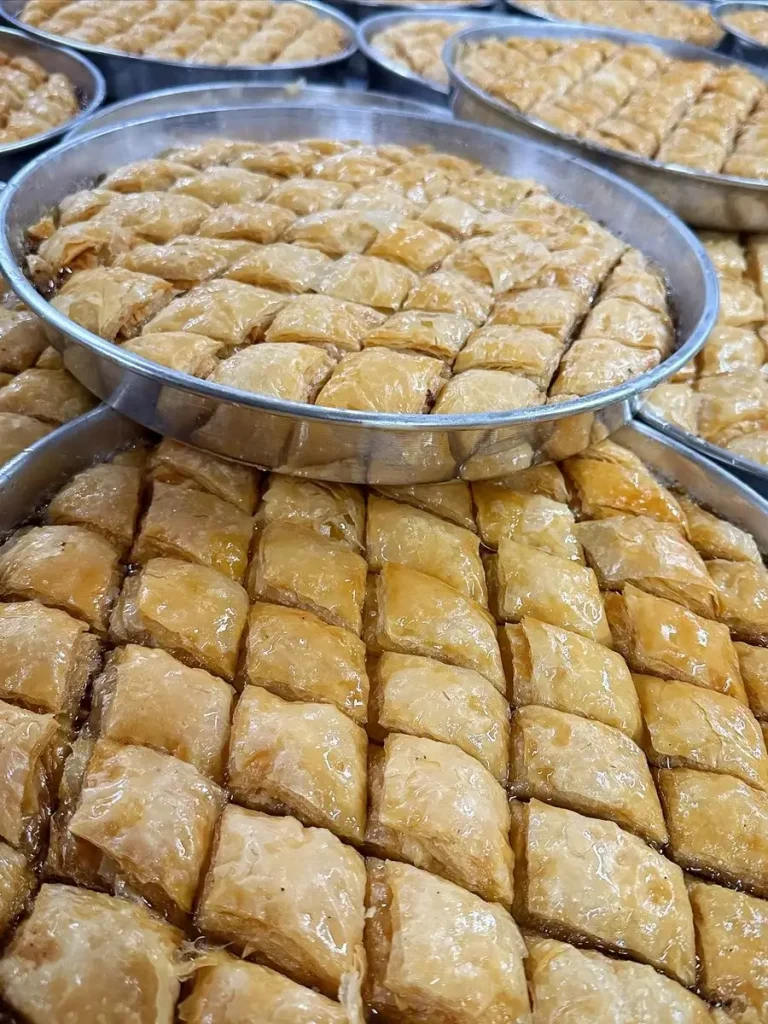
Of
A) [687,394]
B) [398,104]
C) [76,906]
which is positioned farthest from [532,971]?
[398,104]

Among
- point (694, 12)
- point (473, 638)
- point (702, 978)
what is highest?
point (694, 12)

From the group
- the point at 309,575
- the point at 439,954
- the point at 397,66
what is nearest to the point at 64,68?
the point at 397,66

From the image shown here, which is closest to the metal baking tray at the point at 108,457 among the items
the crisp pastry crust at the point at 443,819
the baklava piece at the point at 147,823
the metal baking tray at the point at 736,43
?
the baklava piece at the point at 147,823

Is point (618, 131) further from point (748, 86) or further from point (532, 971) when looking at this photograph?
point (532, 971)

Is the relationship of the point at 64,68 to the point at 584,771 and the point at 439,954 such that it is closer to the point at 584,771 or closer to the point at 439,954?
the point at 584,771

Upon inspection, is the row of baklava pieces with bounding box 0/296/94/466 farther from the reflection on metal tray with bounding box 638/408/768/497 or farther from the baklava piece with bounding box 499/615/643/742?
the reflection on metal tray with bounding box 638/408/768/497

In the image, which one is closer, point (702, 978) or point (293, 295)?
point (702, 978)
